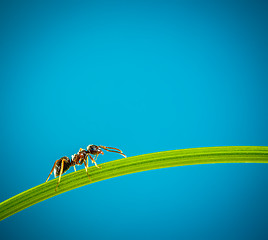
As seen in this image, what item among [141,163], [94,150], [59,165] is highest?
[94,150]

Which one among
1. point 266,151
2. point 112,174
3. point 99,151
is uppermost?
point 99,151

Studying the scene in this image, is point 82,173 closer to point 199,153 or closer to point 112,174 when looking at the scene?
point 112,174

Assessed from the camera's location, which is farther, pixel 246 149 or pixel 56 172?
pixel 56 172

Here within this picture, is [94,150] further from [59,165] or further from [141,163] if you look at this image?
[141,163]

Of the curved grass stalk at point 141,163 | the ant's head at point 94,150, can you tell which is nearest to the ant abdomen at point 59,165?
the ant's head at point 94,150

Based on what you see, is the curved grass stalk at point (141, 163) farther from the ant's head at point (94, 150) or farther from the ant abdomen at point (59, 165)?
the ant's head at point (94, 150)

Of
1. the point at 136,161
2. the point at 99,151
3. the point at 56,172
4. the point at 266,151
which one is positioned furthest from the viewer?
the point at 99,151

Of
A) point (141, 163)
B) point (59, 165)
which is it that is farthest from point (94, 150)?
point (141, 163)

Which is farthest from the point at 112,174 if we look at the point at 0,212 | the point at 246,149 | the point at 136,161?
the point at 246,149

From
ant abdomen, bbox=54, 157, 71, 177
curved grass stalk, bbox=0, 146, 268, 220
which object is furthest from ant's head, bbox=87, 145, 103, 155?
curved grass stalk, bbox=0, 146, 268, 220
